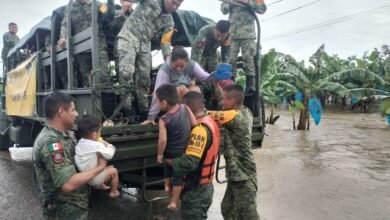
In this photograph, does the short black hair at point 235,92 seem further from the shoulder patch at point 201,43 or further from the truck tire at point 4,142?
the truck tire at point 4,142

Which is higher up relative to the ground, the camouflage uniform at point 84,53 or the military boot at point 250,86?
the camouflage uniform at point 84,53

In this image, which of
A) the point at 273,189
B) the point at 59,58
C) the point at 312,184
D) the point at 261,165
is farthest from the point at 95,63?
the point at 261,165

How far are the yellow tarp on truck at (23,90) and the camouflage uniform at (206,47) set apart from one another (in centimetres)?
225

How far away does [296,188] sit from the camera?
18.5 ft

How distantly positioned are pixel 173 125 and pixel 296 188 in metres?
3.61

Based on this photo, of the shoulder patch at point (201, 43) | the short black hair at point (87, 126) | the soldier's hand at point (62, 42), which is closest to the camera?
the short black hair at point (87, 126)

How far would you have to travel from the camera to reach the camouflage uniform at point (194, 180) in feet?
8.38

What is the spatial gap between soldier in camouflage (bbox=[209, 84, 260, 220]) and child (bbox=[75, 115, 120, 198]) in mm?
1066

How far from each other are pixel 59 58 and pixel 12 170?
3.36 m

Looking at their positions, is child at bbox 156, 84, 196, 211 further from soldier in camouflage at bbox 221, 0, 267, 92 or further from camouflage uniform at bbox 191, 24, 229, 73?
soldier in camouflage at bbox 221, 0, 267, 92

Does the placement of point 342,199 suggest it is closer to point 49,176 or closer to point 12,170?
point 49,176

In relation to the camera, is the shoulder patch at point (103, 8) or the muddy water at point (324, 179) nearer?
the shoulder patch at point (103, 8)

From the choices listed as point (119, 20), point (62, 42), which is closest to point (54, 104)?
point (62, 42)

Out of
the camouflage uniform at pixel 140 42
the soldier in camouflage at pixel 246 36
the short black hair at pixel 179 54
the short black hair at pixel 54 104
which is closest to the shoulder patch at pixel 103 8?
the camouflage uniform at pixel 140 42
